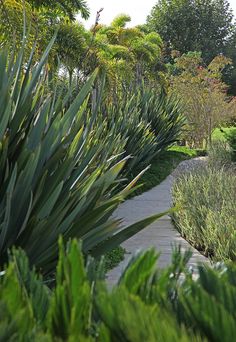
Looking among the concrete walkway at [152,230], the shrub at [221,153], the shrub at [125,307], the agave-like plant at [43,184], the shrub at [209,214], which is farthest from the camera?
the shrub at [221,153]

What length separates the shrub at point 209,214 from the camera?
610 cm

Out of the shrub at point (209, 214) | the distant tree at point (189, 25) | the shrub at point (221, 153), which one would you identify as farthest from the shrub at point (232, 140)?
the distant tree at point (189, 25)

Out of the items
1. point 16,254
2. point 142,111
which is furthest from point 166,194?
point 16,254

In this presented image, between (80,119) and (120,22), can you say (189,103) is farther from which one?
(80,119)

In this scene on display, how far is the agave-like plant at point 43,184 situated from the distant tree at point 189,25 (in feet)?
182

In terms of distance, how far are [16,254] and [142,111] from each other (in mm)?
13033

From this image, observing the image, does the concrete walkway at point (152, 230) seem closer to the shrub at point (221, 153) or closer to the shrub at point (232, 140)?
the shrub at point (221, 153)

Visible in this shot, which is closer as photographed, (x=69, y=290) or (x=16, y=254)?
(x=69, y=290)

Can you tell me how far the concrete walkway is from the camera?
19.1ft

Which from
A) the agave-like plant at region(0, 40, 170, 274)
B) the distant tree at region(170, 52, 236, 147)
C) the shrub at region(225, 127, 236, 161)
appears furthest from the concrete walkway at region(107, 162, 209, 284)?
the distant tree at region(170, 52, 236, 147)

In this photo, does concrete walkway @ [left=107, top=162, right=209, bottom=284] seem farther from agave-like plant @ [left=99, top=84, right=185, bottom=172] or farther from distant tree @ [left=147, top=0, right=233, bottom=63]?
distant tree @ [left=147, top=0, right=233, bottom=63]

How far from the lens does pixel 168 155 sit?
1791 centimetres

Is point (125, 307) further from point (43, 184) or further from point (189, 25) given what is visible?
point (189, 25)

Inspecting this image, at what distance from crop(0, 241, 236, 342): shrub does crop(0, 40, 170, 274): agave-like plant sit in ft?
5.36
